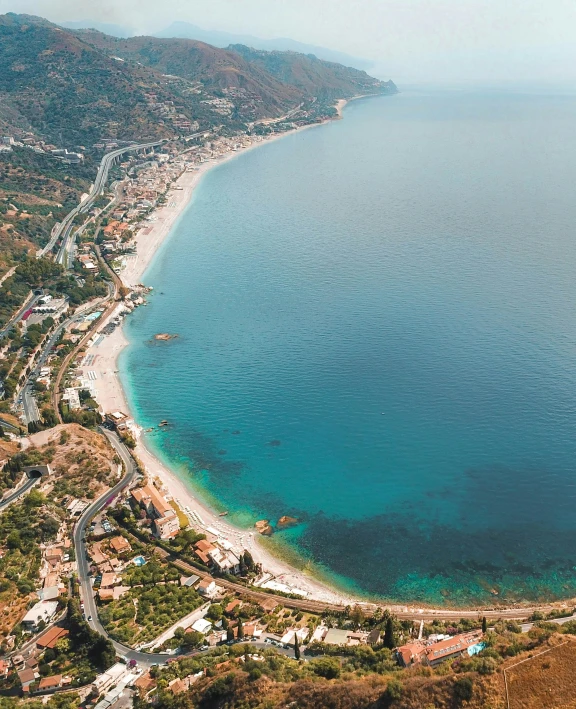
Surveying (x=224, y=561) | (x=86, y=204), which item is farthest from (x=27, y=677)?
(x=86, y=204)

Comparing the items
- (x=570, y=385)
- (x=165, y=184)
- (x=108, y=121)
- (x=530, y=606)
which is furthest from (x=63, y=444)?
(x=108, y=121)

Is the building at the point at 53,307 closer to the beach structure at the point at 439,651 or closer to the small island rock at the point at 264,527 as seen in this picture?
the small island rock at the point at 264,527

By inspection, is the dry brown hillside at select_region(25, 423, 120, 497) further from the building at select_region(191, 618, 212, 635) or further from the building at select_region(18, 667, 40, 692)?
the building at select_region(18, 667, 40, 692)

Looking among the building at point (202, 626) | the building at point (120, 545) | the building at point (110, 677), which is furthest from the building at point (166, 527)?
the building at point (110, 677)

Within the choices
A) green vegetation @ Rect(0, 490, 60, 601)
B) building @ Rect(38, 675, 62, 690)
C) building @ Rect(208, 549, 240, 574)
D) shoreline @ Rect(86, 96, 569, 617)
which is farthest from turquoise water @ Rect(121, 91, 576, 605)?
building @ Rect(38, 675, 62, 690)

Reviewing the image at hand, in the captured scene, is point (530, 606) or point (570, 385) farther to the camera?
point (570, 385)

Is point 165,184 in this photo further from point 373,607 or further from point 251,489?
point 373,607

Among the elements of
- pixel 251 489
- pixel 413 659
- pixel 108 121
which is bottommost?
pixel 251 489

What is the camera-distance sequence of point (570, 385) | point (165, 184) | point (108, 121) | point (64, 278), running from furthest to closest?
1. point (108, 121)
2. point (165, 184)
3. point (64, 278)
4. point (570, 385)
